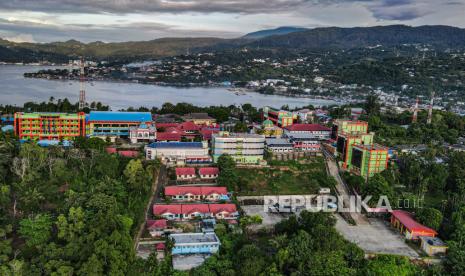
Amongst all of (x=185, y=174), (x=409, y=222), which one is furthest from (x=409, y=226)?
(x=185, y=174)

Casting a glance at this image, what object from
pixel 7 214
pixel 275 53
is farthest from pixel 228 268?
pixel 275 53

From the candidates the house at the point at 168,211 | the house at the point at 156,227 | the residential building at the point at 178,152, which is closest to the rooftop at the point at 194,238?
the house at the point at 156,227

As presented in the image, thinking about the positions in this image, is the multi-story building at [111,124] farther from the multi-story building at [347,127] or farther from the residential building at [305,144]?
the multi-story building at [347,127]

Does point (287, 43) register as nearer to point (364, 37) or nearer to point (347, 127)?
point (364, 37)

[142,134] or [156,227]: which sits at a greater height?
[142,134]

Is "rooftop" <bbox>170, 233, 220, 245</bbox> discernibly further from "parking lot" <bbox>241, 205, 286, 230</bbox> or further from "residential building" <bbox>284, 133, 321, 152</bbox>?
"residential building" <bbox>284, 133, 321, 152</bbox>

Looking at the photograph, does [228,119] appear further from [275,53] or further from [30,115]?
[275,53]

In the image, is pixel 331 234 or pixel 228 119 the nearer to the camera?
pixel 331 234
